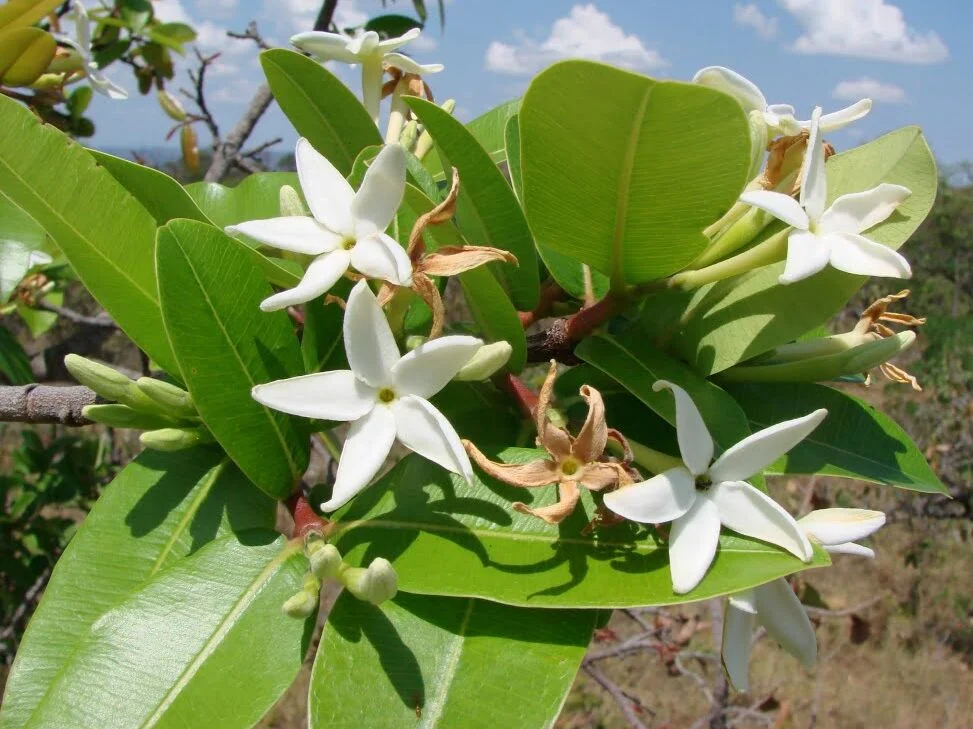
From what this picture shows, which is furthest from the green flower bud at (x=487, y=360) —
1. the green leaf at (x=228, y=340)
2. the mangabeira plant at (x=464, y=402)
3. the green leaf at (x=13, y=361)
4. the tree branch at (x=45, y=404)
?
the green leaf at (x=13, y=361)

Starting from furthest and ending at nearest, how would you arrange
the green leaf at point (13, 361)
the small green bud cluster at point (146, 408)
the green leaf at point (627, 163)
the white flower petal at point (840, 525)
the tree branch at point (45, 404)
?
the green leaf at point (13, 361)
the tree branch at point (45, 404)
the small green bud cluster at point (146, 408)
the white flower petal at point (840, 525)
the green leaf at point (627, 163)

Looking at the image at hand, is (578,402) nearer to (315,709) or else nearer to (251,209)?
(315,709)

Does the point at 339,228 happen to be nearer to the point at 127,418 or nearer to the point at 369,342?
the point at 369,342

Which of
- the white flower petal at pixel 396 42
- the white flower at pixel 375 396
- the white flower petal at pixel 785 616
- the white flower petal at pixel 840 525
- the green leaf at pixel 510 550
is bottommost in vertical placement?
the white flower petal at pixel 785 616

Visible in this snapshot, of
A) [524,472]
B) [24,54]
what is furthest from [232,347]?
[24,54]

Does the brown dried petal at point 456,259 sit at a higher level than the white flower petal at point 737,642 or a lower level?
higher

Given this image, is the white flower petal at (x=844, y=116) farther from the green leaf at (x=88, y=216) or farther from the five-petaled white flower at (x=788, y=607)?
the green leaf at (x=88, y=216)

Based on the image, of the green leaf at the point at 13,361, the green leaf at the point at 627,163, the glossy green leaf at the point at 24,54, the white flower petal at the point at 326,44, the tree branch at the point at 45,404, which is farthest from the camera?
the green leaf at the point at 13,361

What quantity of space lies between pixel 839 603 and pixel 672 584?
10.9ft

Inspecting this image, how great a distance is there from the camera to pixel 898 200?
2.74ft

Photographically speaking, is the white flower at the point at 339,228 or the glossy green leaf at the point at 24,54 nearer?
the white flower at the point at 339,228

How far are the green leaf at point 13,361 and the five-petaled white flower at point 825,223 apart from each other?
187cm

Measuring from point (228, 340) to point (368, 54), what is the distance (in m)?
0.50

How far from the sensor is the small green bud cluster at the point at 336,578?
28.7 inches
